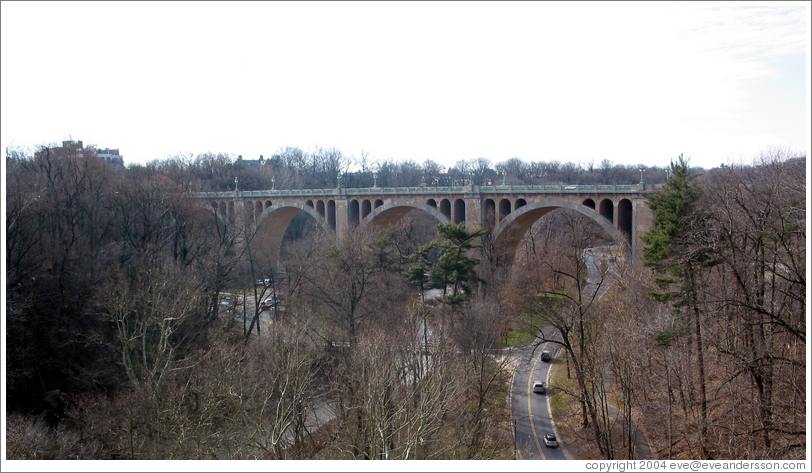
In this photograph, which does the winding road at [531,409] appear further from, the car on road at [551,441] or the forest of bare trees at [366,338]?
the forest of bare trees at [366,338]

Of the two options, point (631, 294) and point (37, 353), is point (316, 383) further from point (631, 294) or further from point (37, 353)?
point (631, 294)

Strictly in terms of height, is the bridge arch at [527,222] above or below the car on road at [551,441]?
above

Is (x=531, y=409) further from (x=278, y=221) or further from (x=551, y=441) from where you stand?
(x=278, y=221)

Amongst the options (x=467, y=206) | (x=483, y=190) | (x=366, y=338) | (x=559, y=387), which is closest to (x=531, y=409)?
(x=559, y=387)

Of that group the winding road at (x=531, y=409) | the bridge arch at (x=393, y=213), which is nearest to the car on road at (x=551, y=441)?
the winding road at (x=531, y=409)

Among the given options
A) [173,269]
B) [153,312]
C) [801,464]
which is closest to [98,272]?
[173,269]

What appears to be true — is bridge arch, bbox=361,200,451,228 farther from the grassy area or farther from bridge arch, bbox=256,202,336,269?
the grassy area

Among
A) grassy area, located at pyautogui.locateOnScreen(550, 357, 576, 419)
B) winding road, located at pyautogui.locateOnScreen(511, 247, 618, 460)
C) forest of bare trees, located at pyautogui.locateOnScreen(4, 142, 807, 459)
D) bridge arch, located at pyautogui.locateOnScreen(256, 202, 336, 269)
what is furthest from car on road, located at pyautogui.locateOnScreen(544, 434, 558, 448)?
bridge arch, located at pyautogui.locateOnScreen(256, 202, 336, 269)
